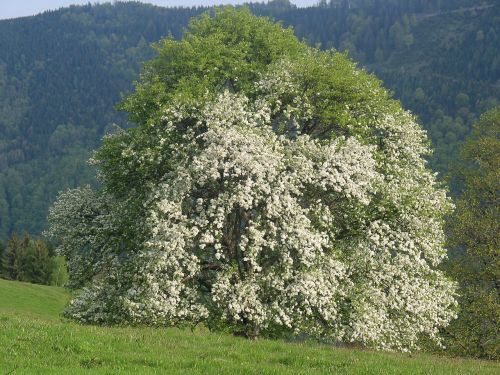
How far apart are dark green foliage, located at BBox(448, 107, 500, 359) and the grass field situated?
1842 centimetres

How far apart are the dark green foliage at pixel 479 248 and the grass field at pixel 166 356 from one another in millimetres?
18422

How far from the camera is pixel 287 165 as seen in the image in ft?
93.4

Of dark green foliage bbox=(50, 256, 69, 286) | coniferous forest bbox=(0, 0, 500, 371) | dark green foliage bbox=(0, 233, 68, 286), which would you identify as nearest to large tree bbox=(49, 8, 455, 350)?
coniferous forest bbox=(0, 0, 500, 371)

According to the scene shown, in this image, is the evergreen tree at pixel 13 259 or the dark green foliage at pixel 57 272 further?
the dark green foliage at pixel 57 272

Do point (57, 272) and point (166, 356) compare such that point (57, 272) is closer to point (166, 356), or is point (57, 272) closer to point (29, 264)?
point (29, 264)

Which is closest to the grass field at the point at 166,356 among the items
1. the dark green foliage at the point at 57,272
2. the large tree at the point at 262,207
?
the large tree at the point at 262,207

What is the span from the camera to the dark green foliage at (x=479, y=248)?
39.2 meters

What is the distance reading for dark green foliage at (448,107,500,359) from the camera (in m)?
→ 39.2

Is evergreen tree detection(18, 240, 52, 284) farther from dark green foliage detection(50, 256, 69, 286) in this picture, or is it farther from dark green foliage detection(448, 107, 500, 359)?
dark green foliage detection(448, 107, 500, 359)

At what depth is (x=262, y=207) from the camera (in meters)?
27.9

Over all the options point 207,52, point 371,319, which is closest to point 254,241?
point 371,319

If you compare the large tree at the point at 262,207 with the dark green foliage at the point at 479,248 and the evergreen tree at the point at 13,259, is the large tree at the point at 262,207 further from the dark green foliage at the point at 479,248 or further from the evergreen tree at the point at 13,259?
the evergreen tree at the point at 13,259

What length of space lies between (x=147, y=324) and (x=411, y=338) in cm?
1297

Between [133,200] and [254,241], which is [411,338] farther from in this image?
[133,200]
